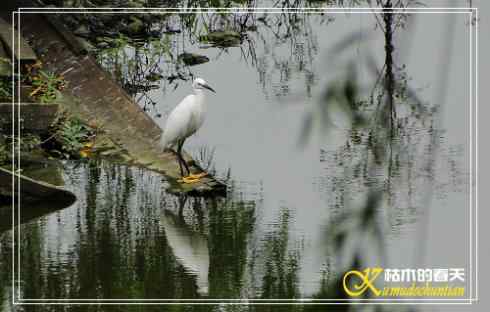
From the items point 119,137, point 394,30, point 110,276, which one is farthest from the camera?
point 119,137

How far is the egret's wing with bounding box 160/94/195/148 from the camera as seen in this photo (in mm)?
4668

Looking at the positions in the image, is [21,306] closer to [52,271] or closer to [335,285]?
[52,271]

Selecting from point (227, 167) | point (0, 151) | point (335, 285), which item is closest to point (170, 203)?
point (227, 167)

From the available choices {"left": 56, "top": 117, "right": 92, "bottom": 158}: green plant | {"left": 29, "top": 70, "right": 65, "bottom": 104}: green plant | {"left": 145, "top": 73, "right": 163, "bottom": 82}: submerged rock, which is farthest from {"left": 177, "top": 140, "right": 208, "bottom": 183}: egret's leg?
{"left": 145, "top": 73, "right": 163, "bottom": 82}: submerged rock

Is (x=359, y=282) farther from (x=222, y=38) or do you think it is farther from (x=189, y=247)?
(x=222, y=38)

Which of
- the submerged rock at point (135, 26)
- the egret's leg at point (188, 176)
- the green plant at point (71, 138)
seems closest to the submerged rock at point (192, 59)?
the submerged rock at point (135, 26)

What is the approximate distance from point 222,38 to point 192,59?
0.50 m

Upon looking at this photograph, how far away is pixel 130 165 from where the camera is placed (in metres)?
4.99

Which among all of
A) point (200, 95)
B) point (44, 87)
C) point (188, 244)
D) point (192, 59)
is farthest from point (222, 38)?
point (188, 244)

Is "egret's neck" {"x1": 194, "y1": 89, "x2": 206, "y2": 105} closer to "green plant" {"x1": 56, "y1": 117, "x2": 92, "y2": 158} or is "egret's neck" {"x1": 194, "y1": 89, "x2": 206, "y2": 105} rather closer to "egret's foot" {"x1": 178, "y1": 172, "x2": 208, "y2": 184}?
"egret's foot" {"x1": 178, "y1": 172, "x2": 208, "y2": 184}

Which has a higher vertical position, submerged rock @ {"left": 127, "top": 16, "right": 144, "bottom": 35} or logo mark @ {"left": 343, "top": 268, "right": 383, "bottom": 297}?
submerged rock @ {"left": 127, "top": 16, "right": 144, "bottom": 35}

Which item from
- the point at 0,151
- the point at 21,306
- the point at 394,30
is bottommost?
the point at 21,306

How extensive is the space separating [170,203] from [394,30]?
119 inches

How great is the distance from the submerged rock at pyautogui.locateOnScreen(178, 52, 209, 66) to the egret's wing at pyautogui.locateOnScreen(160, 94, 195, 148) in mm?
1946
